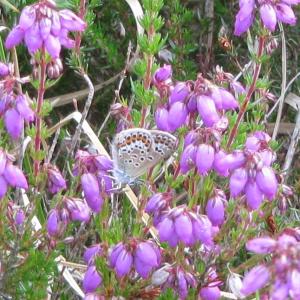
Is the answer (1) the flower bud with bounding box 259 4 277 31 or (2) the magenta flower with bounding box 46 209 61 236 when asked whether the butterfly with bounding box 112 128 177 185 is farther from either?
(1) the flower bud with bounding box 259 4 277 31

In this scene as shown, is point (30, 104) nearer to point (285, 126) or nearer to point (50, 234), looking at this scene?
point (50, 234)

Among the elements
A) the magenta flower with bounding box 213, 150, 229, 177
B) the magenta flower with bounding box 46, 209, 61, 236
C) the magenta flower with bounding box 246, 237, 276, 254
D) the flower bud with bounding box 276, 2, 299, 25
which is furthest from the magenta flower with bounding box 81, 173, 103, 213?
the magenta flower with bounding box 246, 237, 276, 254

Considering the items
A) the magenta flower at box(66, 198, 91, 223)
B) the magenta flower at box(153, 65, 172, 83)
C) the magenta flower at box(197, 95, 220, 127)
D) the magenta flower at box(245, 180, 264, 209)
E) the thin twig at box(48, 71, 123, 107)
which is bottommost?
the thin twig at box(48, 71, 123, 107)

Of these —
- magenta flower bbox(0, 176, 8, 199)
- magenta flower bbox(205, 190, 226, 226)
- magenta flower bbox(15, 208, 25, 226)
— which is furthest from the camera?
magenta flower bbox(15, 208, 25, 226)

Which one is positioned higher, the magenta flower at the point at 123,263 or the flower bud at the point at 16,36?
the flower bud at the point at 16,36

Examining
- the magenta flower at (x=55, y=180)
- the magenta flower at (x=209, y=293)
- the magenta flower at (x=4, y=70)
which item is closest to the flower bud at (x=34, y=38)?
the magenta flower at (x=4, y=70)

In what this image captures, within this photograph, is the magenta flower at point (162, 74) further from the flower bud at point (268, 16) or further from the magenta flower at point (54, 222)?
the magenta flower at point (54, 222)

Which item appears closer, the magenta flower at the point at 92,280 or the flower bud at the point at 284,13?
the magenta flower at the point at 92,280

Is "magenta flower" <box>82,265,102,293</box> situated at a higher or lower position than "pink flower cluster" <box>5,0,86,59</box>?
lower
